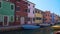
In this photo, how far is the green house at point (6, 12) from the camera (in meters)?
2.81

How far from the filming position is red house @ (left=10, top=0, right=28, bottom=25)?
2836mm

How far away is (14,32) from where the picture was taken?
2771mm

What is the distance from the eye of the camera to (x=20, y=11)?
2902 mm

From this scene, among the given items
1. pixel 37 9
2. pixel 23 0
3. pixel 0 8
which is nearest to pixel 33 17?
pixel 37 9

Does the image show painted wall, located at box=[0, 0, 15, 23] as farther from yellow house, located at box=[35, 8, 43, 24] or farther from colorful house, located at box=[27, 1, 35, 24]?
yellow house, located at box=[35, 8, 43, 24]

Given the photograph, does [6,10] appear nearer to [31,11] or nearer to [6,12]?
[6,12]

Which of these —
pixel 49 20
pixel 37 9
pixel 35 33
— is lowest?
pixel 35 33

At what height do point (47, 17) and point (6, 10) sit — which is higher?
point (6, 10)

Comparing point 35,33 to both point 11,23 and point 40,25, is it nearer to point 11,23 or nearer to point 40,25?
point 40,25

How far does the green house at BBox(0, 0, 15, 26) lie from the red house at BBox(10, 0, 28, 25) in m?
0.09

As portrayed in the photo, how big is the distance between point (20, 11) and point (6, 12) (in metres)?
0.24

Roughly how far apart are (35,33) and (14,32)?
34cm

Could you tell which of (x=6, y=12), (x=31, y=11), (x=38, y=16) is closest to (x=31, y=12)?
(x=31, y=11)

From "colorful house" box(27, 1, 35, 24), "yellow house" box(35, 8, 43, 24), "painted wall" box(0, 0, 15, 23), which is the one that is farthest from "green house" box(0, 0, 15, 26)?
"yellow house" box(35, 8, 43, 24)
